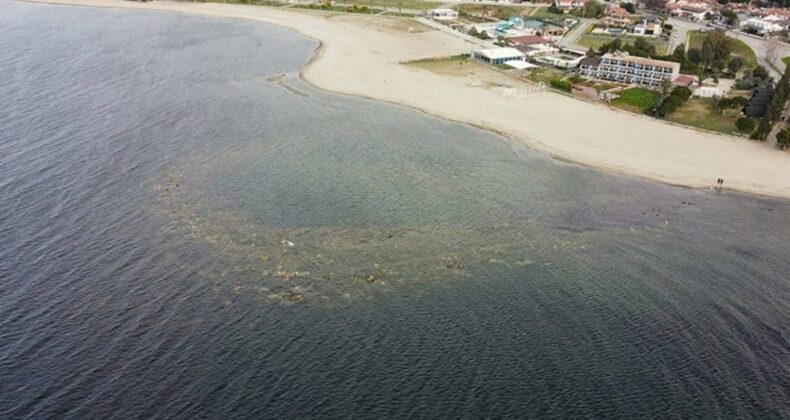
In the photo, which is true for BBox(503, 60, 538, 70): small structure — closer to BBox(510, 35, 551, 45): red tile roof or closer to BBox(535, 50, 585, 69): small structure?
BBox(535, 50, 585, 69): small structure

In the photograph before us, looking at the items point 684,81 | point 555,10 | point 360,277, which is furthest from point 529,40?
point 360,277

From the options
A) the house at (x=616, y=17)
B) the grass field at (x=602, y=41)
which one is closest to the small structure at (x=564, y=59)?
the grass field at (x=602, y=41)

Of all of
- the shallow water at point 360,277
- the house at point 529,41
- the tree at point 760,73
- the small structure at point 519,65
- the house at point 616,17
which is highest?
the house at point 616,17

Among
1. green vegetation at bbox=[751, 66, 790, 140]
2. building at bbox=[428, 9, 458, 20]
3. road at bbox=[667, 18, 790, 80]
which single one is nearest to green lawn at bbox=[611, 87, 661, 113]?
green vegetation at bbox=[751, 66, 790, 140]

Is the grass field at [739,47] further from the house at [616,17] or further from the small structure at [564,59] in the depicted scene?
the small structure at [564,59]

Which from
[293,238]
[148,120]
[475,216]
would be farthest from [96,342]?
[148,120]

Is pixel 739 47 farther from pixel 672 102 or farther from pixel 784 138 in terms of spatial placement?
pixel 784 138

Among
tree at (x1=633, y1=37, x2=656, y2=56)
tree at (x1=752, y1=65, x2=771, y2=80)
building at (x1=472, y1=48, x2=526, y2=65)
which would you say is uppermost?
tree at (x1=633, y1=37, x2=656, y2=56)
